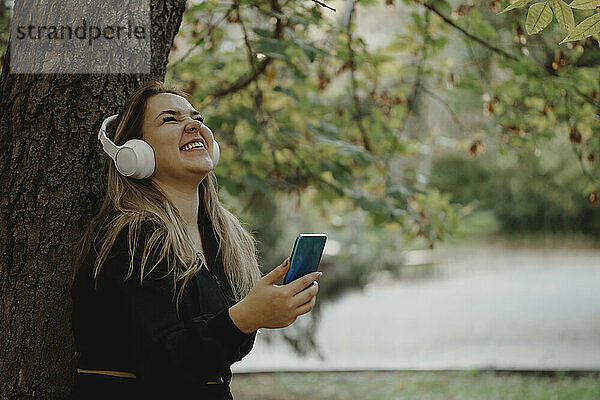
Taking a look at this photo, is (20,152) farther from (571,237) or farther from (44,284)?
(571,237)

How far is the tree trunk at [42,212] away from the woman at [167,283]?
144mm

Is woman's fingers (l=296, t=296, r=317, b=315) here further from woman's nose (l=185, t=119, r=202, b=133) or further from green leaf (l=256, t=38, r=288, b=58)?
green leaf (l=256, t=38, r=288, b=58)

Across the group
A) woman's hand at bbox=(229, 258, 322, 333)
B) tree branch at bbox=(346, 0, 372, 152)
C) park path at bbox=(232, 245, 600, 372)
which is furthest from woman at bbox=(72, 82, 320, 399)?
park path at bbox=(232, 245, 600, 372)

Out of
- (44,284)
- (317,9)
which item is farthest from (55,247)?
(317,9)

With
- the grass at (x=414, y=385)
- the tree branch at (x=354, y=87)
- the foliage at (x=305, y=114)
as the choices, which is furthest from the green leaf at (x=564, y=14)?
the grass at (x=414, y=385)

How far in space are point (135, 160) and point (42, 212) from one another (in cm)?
31

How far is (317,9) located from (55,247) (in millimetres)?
1601

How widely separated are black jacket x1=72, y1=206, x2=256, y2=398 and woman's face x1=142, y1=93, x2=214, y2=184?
158mm

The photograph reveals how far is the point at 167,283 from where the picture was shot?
4.01ft

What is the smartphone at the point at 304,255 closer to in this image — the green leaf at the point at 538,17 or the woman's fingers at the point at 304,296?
the woman's fingers at the point at 304,296

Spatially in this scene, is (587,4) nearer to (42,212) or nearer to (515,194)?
(42,212)

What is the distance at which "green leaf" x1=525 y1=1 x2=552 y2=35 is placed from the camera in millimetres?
1312

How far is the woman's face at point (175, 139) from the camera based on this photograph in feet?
4.53

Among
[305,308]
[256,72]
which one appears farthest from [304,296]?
[256,72]
